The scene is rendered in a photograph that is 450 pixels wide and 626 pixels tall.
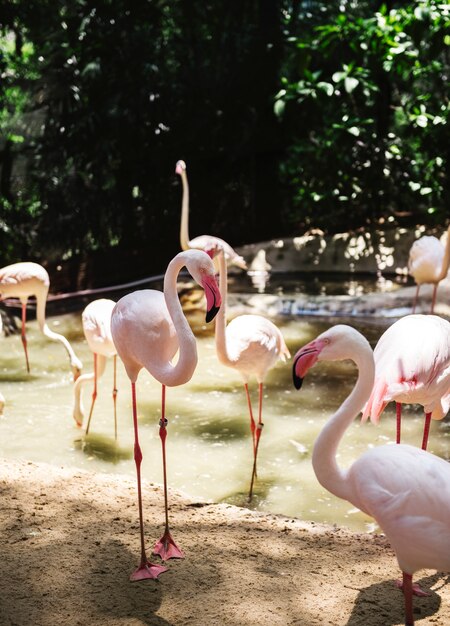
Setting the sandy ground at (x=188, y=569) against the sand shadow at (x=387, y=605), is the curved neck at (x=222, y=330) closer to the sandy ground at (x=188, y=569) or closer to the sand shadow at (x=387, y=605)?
the sandy ground at (x=188, y=569)

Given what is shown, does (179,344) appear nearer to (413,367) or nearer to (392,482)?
(392,482)

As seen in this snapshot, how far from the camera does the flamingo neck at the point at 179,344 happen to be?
2936mm

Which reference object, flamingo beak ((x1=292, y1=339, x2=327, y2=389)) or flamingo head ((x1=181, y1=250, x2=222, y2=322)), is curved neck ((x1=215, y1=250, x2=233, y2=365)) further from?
flamingo beak ((x1=292, y1=339, x2=327, y2=389))

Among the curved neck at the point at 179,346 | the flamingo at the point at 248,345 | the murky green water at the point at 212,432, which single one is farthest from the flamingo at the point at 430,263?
the curved neck at the point at 179,346

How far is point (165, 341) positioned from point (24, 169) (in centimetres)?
651

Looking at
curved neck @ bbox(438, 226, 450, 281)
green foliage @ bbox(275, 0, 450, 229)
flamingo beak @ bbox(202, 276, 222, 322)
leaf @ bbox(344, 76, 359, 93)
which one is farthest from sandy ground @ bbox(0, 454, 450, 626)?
green foliage @ bbox(275, 0, 450, 229)

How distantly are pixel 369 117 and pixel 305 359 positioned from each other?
8.27 m

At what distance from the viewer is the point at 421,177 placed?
33.7 ft

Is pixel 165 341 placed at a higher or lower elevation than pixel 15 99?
lower

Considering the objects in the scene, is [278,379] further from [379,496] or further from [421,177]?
[421,177]

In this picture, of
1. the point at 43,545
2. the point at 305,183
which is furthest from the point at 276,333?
the point at 305,183

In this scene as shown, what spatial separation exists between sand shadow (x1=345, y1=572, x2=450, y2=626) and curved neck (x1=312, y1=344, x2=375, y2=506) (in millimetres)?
435

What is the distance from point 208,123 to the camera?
34.1 feet

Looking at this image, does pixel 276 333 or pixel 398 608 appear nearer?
pixel 398 608
